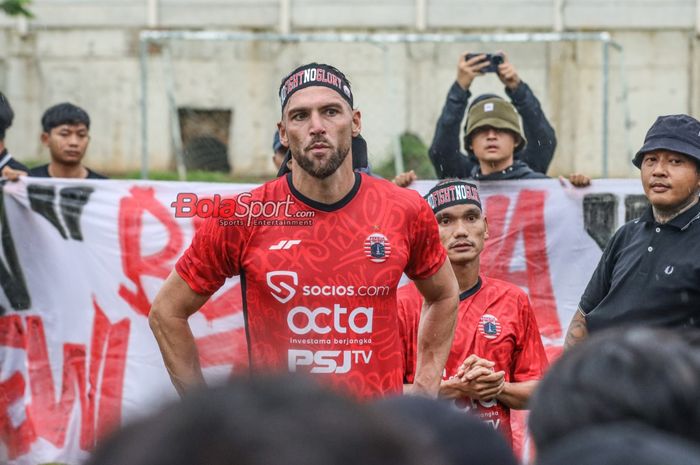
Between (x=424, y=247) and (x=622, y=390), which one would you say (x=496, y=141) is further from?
(x=622, y=390)

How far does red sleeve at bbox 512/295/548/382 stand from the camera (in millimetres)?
5512

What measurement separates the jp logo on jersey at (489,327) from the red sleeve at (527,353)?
118 millimetres

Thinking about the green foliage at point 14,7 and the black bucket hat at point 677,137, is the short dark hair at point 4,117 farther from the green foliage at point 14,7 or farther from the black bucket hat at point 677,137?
the green foliage at point 14,7

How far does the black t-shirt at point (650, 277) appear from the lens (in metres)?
5.13

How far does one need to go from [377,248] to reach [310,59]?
15.0 meters

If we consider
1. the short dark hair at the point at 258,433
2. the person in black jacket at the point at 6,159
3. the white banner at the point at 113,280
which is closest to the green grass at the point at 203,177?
the person in black jacket at the point at 6,159

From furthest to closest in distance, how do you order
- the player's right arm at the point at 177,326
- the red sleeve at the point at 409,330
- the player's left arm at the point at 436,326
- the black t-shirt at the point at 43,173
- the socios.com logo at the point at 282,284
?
the black t-shirt at the point at 43,173, the red sleeve at the point at 409,330, the player's left arm at the point at 436,326, the player's right arm at the point at 177,326, the socios.com logo at the point at 282,284

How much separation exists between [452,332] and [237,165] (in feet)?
46.1

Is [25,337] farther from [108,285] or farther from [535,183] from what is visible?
[535,183]

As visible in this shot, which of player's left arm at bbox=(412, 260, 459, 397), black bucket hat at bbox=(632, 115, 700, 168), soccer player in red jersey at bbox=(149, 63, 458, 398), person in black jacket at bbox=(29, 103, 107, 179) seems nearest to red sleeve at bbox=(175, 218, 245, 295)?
Result: soccer player in red jersey at bbox=(149, 63, 458, 398)

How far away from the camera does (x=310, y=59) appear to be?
19359 millimetres

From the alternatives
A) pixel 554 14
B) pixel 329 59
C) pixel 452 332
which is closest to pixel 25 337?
pixel 452 332

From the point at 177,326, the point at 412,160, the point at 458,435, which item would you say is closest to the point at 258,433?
the point at 458,435

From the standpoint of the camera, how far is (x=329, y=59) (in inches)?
722
